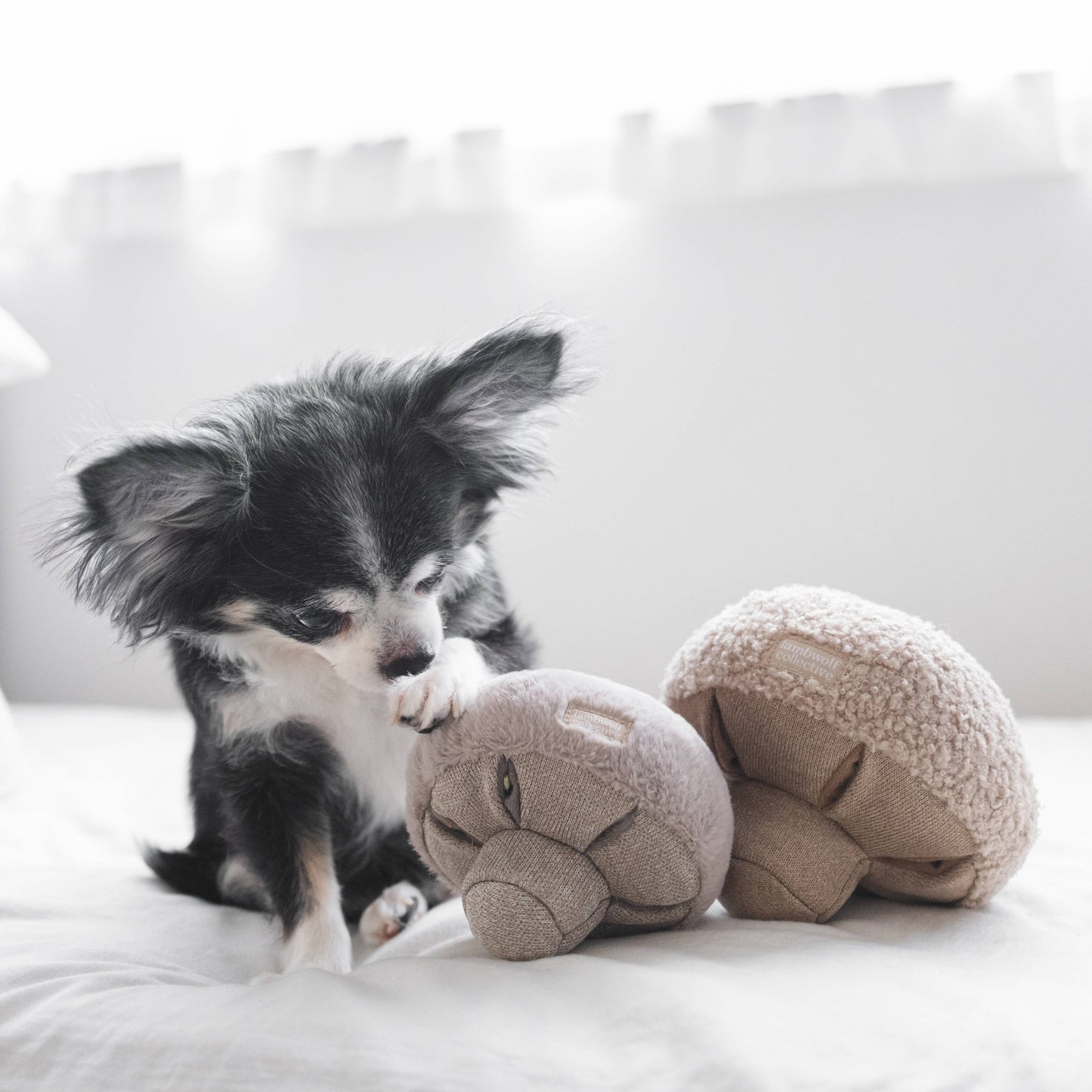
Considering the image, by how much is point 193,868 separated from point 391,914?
343 millimetres

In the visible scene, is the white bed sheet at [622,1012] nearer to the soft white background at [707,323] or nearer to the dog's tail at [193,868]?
the dog's tail at [193,868]

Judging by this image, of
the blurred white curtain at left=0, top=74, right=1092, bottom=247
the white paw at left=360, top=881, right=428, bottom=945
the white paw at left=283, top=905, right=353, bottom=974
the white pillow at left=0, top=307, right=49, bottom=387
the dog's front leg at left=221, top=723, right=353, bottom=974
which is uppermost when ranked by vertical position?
the blurred white curtain at left=0, top=74, right=1092, bottom=247

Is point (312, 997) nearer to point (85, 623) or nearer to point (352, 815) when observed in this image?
point (352, 815)

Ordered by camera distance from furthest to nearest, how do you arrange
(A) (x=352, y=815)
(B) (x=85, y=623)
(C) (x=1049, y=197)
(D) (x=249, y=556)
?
(B) (x=85, y=623) → (C) (x=1049, y=197) → (A) (x=352, y=815) → (D) (x=249, y=556)

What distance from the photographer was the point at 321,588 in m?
1.22

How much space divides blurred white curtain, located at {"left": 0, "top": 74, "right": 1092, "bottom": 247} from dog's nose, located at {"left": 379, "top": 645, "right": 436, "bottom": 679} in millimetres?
1901

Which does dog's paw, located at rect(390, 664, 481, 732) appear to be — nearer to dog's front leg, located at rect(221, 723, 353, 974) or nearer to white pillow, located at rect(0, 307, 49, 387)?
dog's front leg, located at rect(221, 723, 353, 974)

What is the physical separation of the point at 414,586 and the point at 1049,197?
2.16 metres

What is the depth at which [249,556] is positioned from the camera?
1250mm

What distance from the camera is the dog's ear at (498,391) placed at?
1.34 m

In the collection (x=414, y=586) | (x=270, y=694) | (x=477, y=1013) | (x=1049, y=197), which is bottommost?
(x=477, y=1013)

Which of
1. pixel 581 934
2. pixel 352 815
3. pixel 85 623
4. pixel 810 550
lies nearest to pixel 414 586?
pixel 352 815

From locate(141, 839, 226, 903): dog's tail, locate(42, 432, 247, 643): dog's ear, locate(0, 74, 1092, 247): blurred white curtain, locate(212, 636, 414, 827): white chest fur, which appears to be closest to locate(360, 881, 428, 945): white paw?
locate(212, 636, 414, 827): white chest fur

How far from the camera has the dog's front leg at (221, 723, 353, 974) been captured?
4.19 ft
